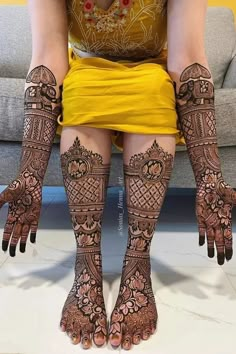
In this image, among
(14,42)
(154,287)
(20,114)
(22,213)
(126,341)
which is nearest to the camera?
(126,341)

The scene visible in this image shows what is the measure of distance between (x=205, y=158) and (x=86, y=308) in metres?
0.38

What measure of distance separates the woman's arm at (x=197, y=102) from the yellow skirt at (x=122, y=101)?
0.16 ft

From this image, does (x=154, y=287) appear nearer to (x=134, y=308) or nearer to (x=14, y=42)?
(x=134, y=308)

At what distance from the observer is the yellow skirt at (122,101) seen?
0.79 m

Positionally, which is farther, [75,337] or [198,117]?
[198,117]

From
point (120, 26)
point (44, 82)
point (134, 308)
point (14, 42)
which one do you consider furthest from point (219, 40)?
point (134, 308)

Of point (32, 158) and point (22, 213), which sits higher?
point (32, 158)

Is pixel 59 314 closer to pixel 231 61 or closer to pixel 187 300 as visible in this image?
pixel 187 300

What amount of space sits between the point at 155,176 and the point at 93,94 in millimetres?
203

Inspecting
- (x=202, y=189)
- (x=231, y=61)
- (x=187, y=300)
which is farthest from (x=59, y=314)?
(x=231, y=61)

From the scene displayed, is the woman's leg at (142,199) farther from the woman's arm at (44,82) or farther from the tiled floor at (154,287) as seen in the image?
the woman's arm at (44,82)

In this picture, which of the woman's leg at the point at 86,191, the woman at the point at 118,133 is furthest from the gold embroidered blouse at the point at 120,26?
the woman's leg at the point at 86,191

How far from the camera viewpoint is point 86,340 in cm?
71

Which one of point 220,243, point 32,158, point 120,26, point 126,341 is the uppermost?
point 120,26
